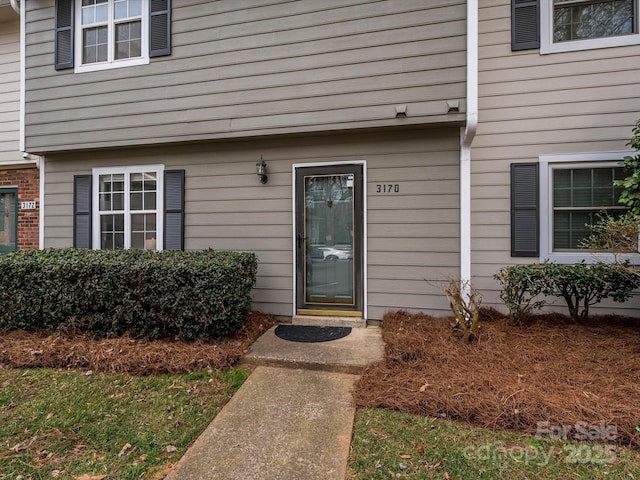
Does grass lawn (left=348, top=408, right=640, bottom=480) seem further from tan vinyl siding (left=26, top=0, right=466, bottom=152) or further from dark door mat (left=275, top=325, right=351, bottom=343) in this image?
tan vinyl siding (left=26, top=0, right=466, bottom=152)

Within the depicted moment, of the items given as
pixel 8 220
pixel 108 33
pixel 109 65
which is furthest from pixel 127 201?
pixel 8 220

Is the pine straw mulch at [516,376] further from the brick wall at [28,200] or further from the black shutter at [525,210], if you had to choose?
the brick wall at [28,200]

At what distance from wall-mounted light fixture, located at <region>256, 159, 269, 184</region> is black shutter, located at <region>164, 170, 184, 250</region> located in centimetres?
126

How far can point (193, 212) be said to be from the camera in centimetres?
516

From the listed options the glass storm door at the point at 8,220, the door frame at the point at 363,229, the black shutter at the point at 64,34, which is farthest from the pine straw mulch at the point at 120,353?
the black shutter at the point at 64,34

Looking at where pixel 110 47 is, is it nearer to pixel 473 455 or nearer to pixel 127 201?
pixel 127 201

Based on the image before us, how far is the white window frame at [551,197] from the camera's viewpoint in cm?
422

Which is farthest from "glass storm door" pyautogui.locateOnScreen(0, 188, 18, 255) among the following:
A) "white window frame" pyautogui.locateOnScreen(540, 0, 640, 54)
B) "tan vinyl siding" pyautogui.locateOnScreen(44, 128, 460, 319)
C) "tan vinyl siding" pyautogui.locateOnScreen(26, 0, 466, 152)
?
"white window frame" pyautogui.locateOnScreen(540, 0, 640, 54)

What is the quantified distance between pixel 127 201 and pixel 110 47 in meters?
2.28

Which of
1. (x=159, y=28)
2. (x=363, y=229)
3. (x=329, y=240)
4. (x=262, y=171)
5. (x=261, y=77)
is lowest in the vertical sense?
(x=329, y=240)

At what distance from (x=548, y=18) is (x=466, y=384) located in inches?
179

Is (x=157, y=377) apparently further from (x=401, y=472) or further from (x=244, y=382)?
(x=401, y=472)

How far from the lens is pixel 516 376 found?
115 inches

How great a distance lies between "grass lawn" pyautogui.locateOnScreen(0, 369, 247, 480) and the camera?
2223 millimetres
